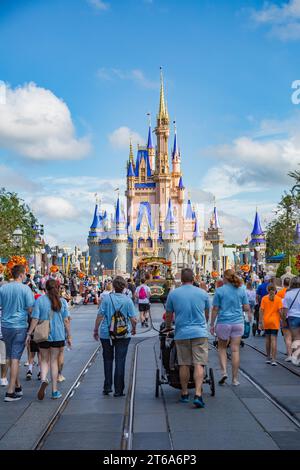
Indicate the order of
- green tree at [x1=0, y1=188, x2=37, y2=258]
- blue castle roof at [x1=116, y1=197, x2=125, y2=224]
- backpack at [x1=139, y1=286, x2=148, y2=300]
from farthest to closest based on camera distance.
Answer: blue castle roof at [x1=116, y1=197, x2=125, y2=224] → green tree at [x1=0, y1=188, x2=37, y2=258] → backpack at [x1=139, y1=286, x2=148, y2=300]

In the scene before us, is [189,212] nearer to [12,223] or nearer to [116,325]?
[12,223]

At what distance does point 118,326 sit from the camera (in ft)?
34.7

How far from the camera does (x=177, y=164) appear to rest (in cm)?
15262

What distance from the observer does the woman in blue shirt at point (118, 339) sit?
10586mm

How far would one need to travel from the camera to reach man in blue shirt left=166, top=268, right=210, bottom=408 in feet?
31.8

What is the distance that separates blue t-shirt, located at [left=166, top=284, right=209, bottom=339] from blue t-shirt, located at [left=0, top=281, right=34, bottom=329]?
208 centimetres

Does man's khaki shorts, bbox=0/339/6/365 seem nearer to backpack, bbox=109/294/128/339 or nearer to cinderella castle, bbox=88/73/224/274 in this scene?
backpack, bbox=109/294/128/339

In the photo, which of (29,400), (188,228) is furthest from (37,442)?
(188,228)

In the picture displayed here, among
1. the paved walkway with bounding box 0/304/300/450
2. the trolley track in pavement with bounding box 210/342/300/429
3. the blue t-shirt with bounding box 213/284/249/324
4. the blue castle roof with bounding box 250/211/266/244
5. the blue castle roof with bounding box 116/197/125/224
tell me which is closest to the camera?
the paved walkway with bounding box 0/304/300/450

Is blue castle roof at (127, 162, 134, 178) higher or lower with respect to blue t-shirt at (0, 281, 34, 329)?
higher

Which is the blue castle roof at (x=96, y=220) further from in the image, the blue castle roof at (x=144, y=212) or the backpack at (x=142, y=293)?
the backpack at (x=142, y=293)

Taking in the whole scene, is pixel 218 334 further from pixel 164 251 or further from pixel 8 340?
pixel 164 251

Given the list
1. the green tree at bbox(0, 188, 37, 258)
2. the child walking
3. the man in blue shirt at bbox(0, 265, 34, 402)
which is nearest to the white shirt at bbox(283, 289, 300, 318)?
the child walking

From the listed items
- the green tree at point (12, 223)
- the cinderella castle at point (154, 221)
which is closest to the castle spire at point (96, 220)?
the cinderella castle at point (154, 221)
